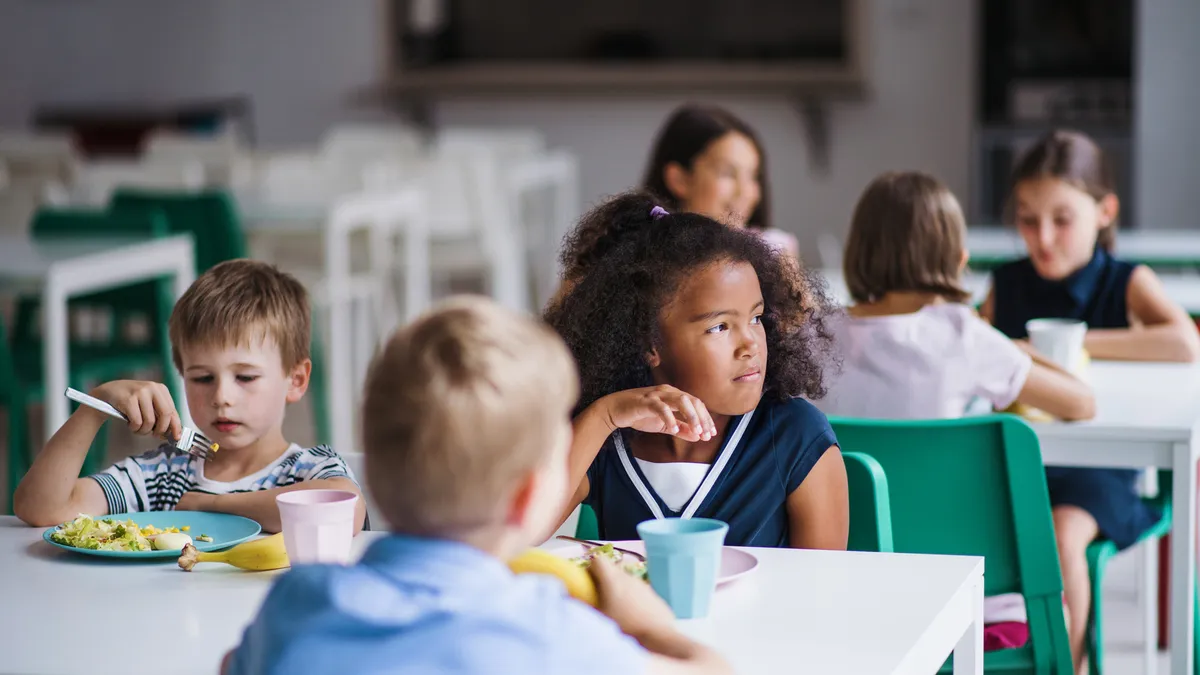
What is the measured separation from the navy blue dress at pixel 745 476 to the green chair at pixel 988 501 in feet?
0.58

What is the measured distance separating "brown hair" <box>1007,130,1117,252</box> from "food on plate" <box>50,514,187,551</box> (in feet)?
5.83

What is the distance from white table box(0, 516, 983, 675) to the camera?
118cm

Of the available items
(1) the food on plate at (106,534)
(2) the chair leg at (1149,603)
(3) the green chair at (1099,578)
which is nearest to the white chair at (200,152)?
(2) the chair leg at (1149,603)

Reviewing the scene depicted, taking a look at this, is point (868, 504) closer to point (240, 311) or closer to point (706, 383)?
point (706, 383)

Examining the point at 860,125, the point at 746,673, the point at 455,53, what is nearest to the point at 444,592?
the point at 746,673

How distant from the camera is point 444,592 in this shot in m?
0.90

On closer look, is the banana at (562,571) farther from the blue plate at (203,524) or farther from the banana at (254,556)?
the blue plate at (203,524)

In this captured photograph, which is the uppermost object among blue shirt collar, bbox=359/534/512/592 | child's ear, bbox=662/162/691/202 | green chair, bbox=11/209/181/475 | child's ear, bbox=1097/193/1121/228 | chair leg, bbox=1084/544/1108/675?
child's ear, bbox=662/162/691/202

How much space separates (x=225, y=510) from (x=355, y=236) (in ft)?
13.1

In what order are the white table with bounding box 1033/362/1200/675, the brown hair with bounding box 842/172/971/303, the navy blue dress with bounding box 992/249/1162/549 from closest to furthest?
the white table with bounding box 1033/362/1200/675
the brown hair with bounding box 842/172/971/303
the navy blue dress with bounding box 992/249/1162/549

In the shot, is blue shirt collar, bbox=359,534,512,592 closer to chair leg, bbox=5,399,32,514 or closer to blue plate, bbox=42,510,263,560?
blue plate, bbox=42,510,263,560

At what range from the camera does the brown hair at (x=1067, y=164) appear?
273 cm

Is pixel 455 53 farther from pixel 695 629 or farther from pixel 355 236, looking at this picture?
pixel 695 629

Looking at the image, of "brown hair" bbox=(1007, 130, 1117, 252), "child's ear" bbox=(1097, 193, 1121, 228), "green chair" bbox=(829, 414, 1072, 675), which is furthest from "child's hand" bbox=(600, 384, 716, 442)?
"child's ear" bbox=(1097, 193, 1121, 228)
